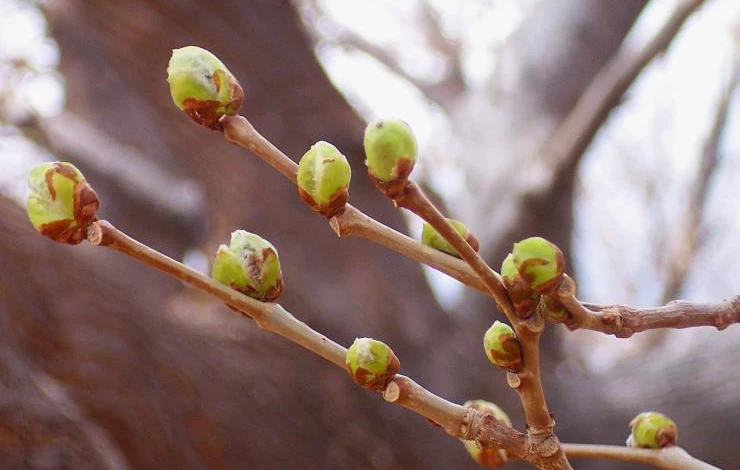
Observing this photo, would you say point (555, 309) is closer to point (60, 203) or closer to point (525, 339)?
point (525, 339)

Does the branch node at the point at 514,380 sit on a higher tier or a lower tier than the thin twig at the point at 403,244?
lower

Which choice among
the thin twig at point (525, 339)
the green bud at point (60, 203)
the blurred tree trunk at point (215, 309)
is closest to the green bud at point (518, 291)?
the thin twig at point (525, 339)

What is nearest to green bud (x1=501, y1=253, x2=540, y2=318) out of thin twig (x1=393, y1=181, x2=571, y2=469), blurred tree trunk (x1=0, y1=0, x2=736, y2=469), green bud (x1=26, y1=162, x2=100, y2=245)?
thin twig (x1=393, y1=181, x2=571, y2=469)

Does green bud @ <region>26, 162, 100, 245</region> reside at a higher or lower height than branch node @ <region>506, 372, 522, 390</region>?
lower

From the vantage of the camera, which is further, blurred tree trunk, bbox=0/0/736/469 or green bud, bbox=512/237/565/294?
blurred tree trunk, bbox=0/0/736/469

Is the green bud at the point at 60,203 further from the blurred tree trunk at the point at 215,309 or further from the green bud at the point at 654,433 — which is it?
the blurred tree trunk at the point at 215,309

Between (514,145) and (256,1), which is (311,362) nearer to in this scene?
(256,1)

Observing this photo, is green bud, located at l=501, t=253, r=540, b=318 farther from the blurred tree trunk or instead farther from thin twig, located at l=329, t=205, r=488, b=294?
the blurred tree trunk
